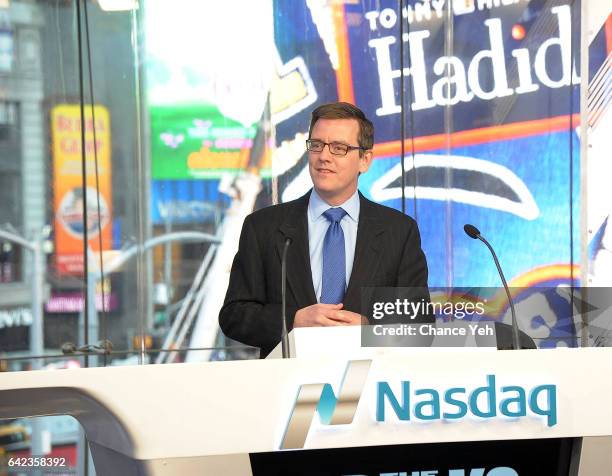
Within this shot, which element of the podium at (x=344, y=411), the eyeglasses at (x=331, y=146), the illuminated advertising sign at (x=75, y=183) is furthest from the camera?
the illuminated advertising sign at (x=75, y=183)

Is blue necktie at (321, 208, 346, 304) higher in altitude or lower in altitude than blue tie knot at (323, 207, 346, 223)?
lower

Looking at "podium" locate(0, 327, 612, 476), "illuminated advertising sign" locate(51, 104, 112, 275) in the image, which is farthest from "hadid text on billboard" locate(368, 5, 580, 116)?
"podium" locate(0, 327, 612, 476)

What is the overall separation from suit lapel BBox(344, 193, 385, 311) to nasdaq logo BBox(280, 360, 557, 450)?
696mm

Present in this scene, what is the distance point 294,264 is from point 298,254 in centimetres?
3

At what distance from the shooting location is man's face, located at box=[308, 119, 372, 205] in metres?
2.49

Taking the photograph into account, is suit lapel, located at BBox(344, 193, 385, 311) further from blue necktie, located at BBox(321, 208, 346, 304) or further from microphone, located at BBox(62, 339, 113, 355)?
microphone, located at BBox(62, 339, 113, 355)

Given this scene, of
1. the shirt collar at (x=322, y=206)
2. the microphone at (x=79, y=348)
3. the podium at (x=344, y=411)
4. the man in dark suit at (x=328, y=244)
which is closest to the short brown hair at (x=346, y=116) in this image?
the man in dark suit at (x=328, y=244)

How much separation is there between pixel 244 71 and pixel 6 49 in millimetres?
916

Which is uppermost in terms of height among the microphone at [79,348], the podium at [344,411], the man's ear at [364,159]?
the man's ear at [364,159]

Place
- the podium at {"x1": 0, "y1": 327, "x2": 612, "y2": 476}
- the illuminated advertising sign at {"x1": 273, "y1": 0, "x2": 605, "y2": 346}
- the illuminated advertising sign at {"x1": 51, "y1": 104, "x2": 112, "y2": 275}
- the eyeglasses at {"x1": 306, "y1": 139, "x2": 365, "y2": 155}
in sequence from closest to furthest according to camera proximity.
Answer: the podium at {"x1": 0, "y1": 327, "x2": 612, "y2": 476}
the eyeglasses at {"x1": 306, "y1": 139, "x2": 365, "y2": 155}
the illuminated advertising sign at {"x1": 51, "y1": 104, "x2": 112, "y2": 275}
the illuminated advertising sign at {"x1": 273, "y1": 0, "x2": 605, "y2": 346}

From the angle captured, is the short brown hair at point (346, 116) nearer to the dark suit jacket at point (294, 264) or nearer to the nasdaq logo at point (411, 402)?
the dark suit jacket at point (294, 264)

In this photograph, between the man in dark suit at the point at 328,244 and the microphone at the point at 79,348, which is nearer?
the man in dark suit at the point at 328,244

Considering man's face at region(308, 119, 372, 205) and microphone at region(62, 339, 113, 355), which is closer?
man's face at region(308, 119, 372, 205)

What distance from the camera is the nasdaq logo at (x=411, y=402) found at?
163cm
